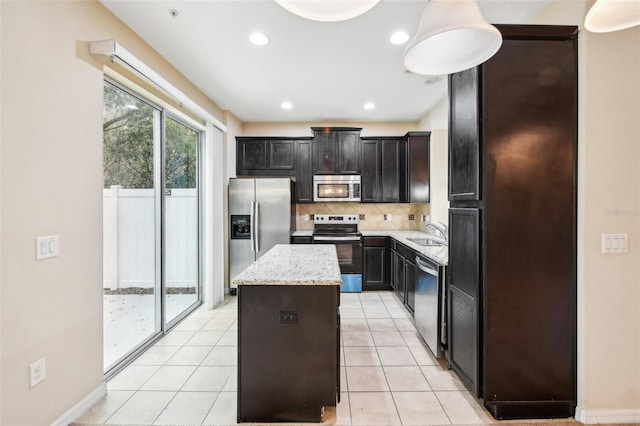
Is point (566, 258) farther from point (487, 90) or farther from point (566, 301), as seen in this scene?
point (487, 90)

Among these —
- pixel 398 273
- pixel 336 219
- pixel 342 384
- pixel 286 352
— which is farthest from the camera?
pixel 336 219

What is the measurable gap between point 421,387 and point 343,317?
1.44 m

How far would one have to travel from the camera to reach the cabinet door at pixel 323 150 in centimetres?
470

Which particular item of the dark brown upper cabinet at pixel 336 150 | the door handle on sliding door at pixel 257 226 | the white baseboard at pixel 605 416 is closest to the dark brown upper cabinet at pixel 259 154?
the dark brown upper cabinet at pixel 336 150

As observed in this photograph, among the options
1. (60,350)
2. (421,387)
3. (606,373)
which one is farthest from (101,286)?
(606,373)

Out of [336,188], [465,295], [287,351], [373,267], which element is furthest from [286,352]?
[336,188]

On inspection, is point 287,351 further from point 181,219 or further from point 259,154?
point 259,154

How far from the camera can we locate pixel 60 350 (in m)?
1.73

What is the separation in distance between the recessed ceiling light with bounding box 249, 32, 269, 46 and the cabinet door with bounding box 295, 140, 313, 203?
226 cm

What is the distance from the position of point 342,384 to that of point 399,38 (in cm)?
282

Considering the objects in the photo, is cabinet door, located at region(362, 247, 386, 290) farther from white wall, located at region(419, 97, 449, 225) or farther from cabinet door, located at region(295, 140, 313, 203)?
cabinet door, located at region(295, 140, 313, 203)

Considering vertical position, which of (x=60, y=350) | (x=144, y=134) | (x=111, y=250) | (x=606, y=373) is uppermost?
(x=144, y=134)

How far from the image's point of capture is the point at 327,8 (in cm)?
99

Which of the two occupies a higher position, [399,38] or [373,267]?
[399,38]
